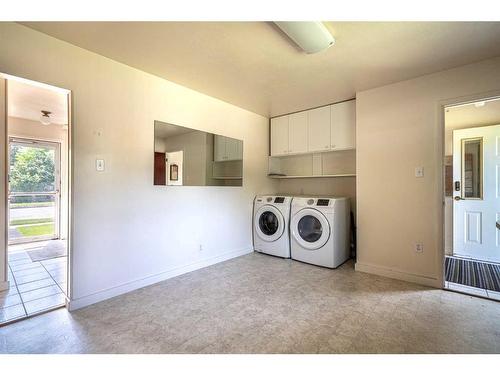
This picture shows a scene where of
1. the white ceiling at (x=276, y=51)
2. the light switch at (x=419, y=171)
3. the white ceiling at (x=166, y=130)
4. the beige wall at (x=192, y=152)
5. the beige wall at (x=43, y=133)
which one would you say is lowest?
the light switch at (x=419, y=171)

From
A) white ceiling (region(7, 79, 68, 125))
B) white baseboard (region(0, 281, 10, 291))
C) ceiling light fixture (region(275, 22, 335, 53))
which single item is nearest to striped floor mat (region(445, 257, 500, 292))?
ceiling light fixture (region(275, 22, 335, 53))

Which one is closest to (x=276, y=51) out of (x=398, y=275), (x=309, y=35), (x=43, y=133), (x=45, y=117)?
(x=309, y=35)

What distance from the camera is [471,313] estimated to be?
6.18ft

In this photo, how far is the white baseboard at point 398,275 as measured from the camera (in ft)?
7.88

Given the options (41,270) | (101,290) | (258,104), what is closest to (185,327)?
(101,290)

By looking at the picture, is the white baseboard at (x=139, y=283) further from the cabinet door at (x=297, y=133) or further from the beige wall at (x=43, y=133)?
the beige wall at (x=43, y=133)

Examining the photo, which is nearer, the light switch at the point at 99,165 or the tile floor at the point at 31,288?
the tile floor at the point at 31,288

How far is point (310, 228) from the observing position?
321 centimetres

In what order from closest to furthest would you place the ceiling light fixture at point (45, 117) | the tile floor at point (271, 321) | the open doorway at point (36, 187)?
the tile floor at point (271, 321)
the open doorway at point (36, 187)
the ceiling light fixture at point (45, 117)

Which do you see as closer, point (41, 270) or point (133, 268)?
point (133, 268)

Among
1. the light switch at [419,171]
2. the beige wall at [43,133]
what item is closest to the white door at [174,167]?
the beige wall at [43,133]

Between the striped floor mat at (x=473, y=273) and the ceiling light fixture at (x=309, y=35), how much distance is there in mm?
2858
